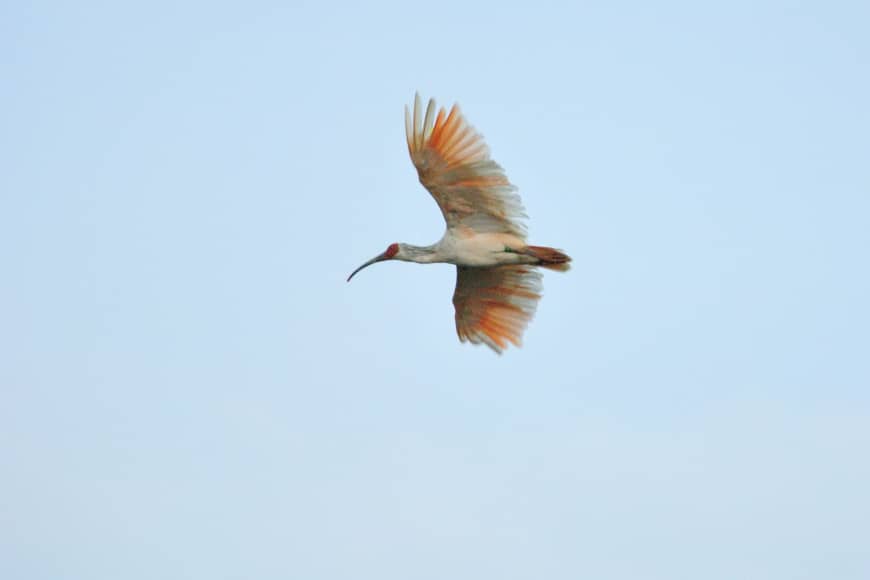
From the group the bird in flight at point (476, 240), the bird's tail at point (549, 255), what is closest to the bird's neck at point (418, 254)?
the bird in flight at point (476, 240)

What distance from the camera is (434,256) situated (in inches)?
948

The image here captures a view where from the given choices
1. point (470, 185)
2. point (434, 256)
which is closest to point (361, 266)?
point (434, 256)

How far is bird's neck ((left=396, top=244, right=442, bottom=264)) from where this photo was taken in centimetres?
2411

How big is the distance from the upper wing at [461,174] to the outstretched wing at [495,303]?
132 centimetres

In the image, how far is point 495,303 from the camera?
81.7 ft

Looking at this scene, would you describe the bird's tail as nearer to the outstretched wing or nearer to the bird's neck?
the outstretched wing

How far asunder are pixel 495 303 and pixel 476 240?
68.5 inches

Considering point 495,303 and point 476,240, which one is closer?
point 476,240

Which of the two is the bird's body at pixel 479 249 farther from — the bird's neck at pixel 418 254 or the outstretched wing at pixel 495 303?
the outstretched wing at pixel 495 303

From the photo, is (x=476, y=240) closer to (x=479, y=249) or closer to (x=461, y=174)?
(x=479, y=249)

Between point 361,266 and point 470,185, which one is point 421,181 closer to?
point 470,185

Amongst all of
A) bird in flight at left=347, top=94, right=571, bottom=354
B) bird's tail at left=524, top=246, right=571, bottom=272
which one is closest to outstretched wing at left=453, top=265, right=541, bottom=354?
bird in flight at left=347, top=94, right=571, bottom=354

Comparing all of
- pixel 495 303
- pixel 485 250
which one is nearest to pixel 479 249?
pixel 485 250

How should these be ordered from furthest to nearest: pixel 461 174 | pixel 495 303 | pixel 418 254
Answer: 1. pixel 495 303
2. pixel 418 254
3. pixel 461 174
